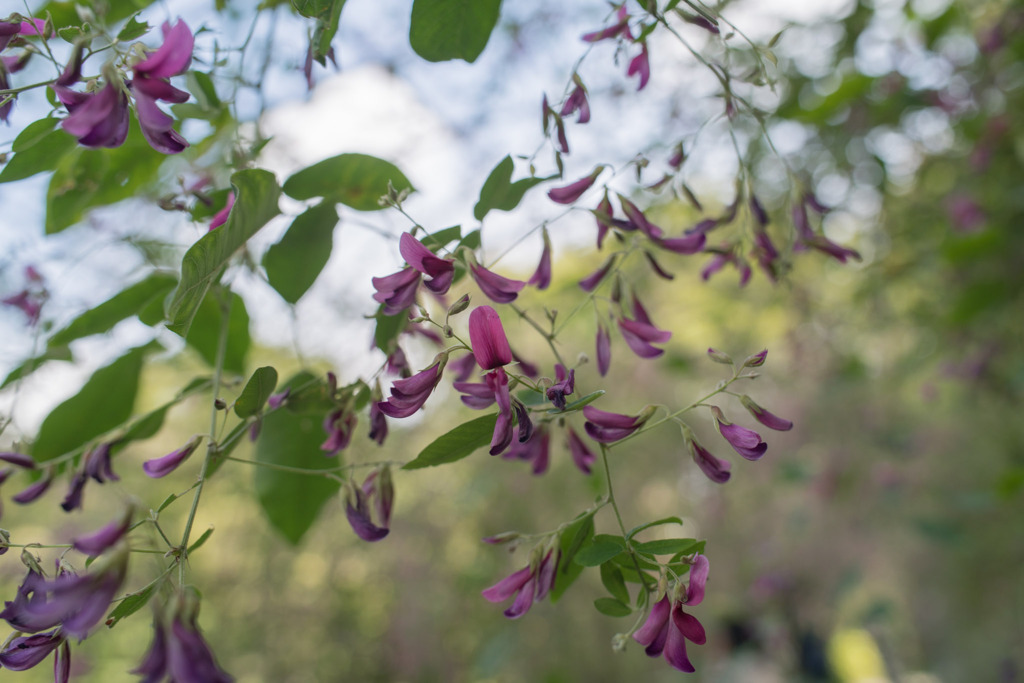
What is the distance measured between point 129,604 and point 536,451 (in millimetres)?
312

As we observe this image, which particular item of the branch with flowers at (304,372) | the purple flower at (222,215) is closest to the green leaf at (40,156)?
the branch with flowers at (304,372)

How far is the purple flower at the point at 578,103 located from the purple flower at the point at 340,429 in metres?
0.32

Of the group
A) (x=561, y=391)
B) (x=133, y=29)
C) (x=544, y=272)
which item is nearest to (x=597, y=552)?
(x=561, y=391)

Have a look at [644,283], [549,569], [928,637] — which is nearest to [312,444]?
[549,569]

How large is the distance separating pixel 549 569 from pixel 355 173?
1.27 ft

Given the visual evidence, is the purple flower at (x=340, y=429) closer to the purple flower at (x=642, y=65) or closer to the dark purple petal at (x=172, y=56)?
the dark purple petal at (x=172, y=56)

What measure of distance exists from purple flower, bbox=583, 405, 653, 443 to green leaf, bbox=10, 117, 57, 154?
1.50ft

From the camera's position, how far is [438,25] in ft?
1.79

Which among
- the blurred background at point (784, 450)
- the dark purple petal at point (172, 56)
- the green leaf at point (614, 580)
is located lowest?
the blurred background at point (784, 450)

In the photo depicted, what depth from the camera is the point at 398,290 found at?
47 centimetres

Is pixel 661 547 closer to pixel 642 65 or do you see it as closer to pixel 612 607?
pixel 612 607

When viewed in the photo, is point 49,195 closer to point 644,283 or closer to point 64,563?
point 64,563

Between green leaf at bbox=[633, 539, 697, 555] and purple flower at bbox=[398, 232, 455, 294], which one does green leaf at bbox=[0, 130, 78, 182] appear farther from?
green leaf at bbox=[633, 539, 697, 555]

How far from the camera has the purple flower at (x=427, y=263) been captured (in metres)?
0.44
